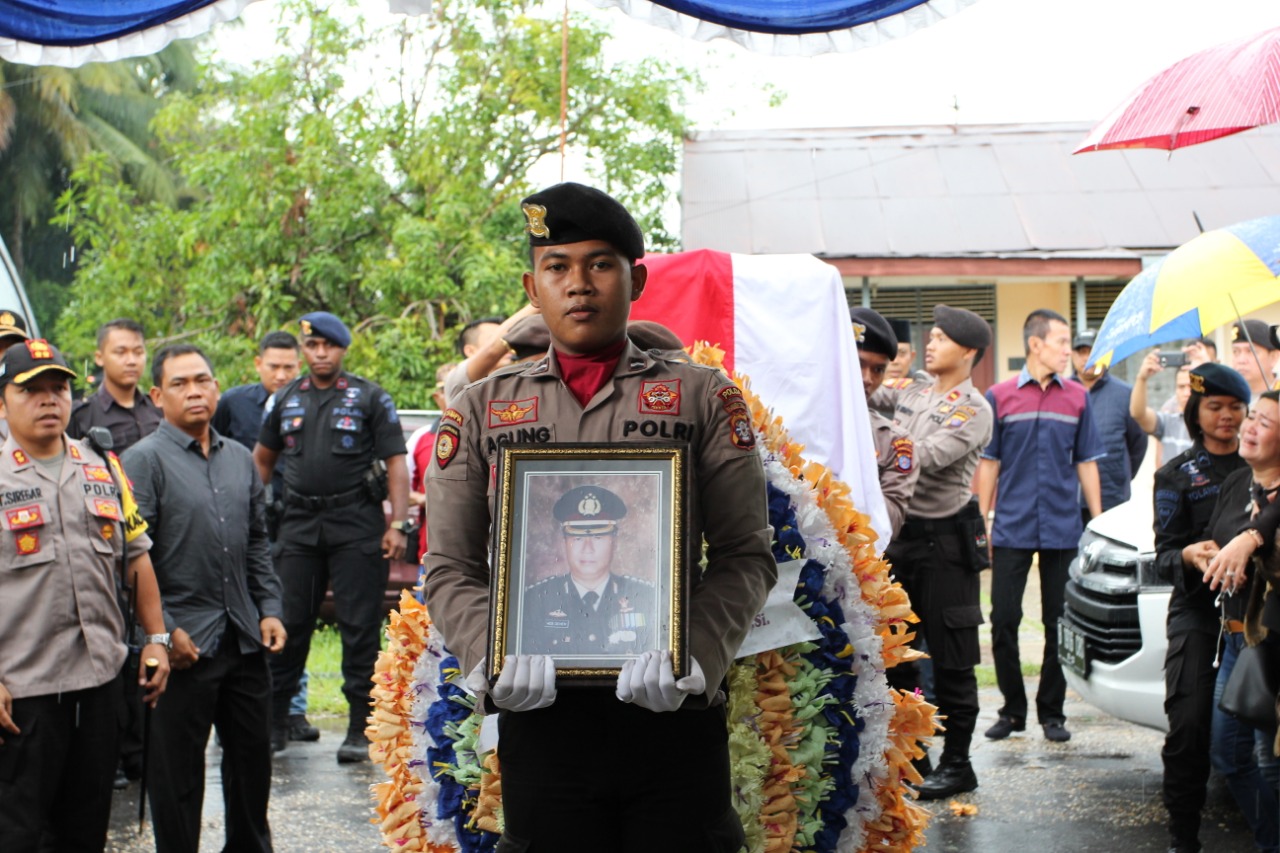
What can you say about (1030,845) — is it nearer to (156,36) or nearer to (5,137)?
(156,36)

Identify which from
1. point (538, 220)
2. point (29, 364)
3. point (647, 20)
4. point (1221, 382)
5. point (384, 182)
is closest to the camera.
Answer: point (538, 220)

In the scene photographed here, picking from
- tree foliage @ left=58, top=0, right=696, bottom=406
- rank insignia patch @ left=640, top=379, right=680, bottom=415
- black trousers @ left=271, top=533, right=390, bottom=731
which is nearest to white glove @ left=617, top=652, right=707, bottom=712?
rank insignia patch @ left=640, top=379, right=680, bottom=415

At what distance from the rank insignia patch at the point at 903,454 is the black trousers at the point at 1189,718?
124 cm

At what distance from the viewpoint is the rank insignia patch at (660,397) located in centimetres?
305

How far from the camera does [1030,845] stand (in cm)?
599

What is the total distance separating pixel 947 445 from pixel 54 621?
399 cm

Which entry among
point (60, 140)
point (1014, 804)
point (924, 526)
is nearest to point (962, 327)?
point (924, 526)

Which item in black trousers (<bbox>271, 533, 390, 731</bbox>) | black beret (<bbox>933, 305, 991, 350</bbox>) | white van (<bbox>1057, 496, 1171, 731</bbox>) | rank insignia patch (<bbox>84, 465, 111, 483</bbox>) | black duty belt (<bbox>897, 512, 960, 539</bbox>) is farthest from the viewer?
black trousers (<bbox>271, 533, 390, 731</bbox>)

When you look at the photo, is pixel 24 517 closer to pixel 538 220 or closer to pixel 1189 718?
pixel 538 220

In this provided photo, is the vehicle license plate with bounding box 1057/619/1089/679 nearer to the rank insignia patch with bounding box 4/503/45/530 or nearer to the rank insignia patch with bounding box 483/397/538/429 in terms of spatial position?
the rank insignia patch with bounding box 483/397/538/429

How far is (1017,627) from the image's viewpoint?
781 cm

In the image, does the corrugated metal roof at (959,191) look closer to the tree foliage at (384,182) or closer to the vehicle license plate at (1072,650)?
the tree foliage at (384,182)

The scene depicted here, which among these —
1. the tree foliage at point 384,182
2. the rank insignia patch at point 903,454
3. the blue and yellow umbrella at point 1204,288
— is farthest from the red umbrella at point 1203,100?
the tree foliage at point 384,182

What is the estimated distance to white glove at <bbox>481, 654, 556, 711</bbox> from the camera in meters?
2.65
